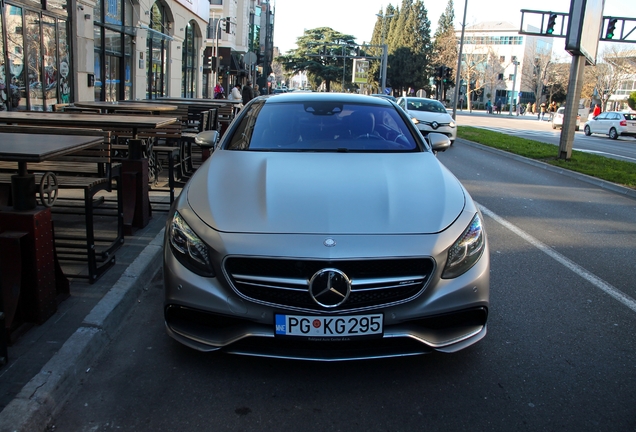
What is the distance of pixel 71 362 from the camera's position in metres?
3.14

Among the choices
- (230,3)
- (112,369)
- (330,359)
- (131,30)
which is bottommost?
(112,369)

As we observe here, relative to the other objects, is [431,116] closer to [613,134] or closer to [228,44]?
[613,134]

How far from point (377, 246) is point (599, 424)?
1.38 meters

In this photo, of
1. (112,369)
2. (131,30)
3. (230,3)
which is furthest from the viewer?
(230,3)

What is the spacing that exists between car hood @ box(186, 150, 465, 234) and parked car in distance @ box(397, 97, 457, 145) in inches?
632

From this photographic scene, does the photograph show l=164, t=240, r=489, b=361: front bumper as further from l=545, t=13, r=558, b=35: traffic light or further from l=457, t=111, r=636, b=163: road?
l=545, t=13, r=558, b=35: traffic light

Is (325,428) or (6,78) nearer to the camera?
(325,428)

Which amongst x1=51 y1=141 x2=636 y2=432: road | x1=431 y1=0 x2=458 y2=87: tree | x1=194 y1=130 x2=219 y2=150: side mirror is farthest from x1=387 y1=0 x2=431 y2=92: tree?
x1=51 y1=141 x2=636 y2=432: road

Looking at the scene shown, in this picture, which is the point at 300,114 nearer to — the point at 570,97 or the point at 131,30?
the point at 570,97

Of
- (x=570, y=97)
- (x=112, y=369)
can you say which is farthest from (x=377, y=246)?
(x=570, y=97)

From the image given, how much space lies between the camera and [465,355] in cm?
357

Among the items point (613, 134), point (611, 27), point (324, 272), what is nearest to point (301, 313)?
point (324, 272)

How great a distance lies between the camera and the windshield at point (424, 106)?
21.9 metres

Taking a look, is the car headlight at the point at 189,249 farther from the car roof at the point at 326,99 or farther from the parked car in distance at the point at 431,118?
the parked car in distance at the point at 431,118
